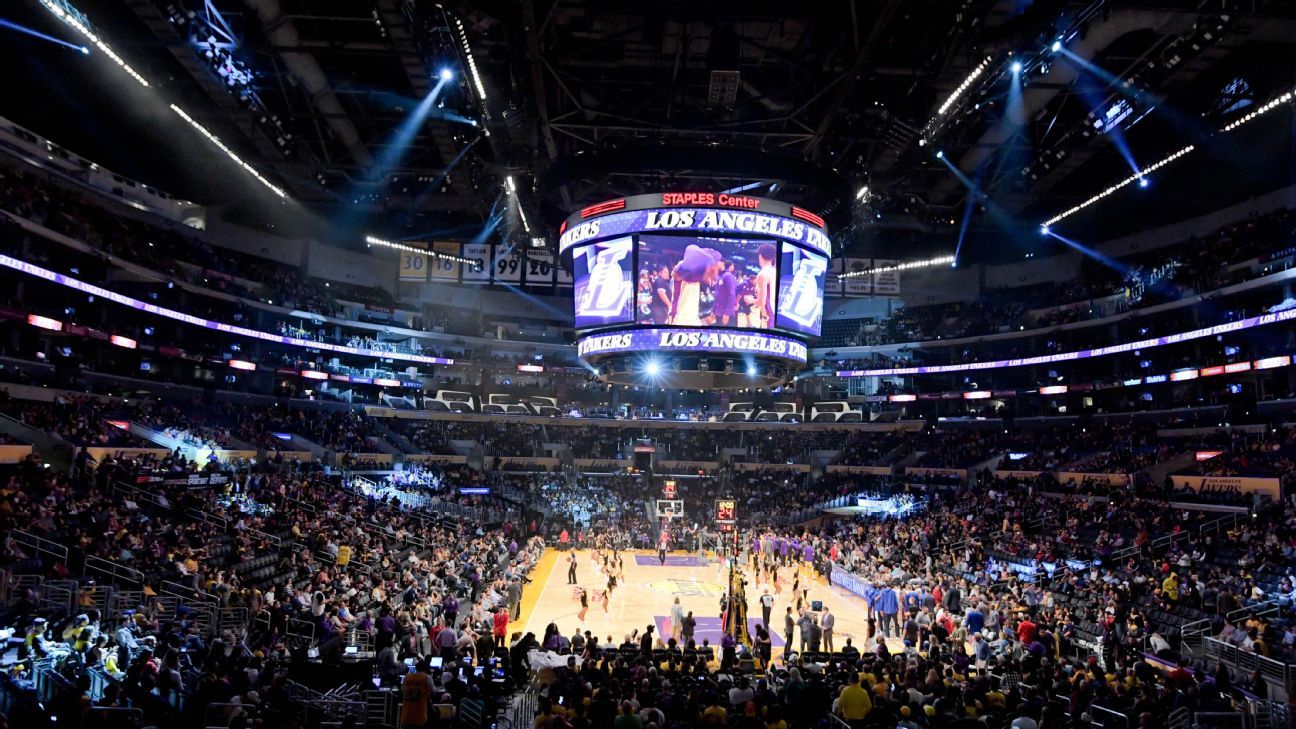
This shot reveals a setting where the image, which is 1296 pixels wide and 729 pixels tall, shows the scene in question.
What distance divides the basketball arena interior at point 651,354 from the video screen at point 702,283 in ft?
0.30

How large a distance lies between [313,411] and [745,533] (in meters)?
25.7

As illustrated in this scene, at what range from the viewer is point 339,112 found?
73.7 ft

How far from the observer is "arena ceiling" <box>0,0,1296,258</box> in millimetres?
16328

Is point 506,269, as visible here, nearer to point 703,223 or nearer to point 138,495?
point 138,495

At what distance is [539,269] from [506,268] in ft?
6.10

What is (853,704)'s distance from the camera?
10195mm

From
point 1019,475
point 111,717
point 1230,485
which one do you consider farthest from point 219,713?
point 1019,475

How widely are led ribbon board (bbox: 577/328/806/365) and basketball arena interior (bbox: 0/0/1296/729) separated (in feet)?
0.26

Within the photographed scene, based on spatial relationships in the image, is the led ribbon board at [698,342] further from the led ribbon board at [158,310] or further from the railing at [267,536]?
the railing at [267,536]

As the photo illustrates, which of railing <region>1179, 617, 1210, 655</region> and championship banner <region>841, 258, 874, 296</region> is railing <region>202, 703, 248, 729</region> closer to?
railing <region>1179, 617, 1210, 655</region>

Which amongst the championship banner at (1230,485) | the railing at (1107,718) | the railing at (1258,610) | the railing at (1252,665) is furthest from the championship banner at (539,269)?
the railing at (1107,718)

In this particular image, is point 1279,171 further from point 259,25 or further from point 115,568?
point 115,568

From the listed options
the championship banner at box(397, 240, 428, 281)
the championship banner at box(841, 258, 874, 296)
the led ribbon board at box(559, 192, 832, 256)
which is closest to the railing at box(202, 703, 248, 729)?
the led ribbon board at box(559, 192, 832, 256)

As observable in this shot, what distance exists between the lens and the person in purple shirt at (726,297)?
2070cm
